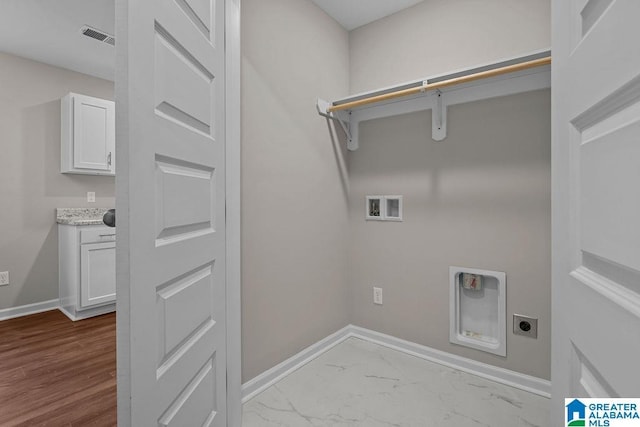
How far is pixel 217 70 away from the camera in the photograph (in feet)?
3.99

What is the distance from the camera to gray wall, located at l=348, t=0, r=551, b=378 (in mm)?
1722

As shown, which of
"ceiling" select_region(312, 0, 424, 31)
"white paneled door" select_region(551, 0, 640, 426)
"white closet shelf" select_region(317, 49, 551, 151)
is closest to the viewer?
"white paneled door" select_region(551, 0, 640, 426)

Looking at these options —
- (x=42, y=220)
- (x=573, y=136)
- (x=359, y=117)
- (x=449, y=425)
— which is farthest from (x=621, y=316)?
(x=42, y=220)

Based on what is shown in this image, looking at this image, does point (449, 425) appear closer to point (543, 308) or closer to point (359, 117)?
point (543, 308)

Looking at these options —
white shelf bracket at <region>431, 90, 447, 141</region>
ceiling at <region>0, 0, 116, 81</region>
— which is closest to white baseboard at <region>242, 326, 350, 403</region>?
white shelf bracket at <region>431, 90, 447, 141</region>

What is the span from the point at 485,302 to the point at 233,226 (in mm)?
1549

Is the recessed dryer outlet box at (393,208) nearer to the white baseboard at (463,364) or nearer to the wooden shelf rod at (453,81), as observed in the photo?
the wooden shelf rod at (453,81)

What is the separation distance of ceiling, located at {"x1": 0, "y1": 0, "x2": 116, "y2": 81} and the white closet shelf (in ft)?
6.24

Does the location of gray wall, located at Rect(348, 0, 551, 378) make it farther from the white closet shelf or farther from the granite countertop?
the granite countertop

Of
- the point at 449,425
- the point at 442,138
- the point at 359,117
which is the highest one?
the point at 359,117

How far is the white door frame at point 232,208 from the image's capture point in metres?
1.41

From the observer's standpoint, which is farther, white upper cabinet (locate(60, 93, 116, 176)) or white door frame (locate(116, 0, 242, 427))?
white upper cabinet (locate(60, 93, 116, 176))

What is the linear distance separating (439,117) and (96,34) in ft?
9.38

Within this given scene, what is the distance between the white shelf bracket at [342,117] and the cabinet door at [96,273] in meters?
2.30
